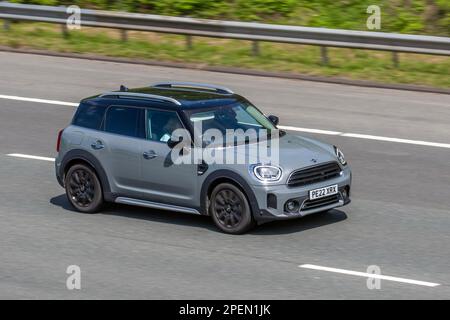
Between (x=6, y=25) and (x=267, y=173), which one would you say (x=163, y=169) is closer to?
(x=267, y=173)

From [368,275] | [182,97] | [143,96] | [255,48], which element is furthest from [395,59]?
[368,275]

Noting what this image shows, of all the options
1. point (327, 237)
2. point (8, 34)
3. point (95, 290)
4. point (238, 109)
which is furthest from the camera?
point (8, 34)

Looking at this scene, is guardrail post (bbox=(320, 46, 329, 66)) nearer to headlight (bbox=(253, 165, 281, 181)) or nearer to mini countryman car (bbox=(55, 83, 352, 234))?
mini countryman car (bbox=(55, 83, 352, 234))

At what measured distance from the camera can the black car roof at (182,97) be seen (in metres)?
12.9

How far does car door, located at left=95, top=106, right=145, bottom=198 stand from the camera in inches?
509

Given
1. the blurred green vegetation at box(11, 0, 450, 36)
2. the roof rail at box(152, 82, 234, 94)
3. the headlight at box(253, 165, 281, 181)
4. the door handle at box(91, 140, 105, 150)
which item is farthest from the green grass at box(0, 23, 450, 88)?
the headlight at box(253, 165, 281, 181)

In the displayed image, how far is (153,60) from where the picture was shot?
21328mm

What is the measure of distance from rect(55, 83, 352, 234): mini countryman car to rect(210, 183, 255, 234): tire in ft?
0.04

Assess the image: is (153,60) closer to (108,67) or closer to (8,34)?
(108,67)

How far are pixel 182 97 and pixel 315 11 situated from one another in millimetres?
10735

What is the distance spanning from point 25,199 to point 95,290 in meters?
3.74

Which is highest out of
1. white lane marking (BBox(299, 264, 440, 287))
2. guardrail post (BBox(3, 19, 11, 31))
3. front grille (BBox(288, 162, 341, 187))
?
guardrail post (BBox(3, 19, 11, 31))
